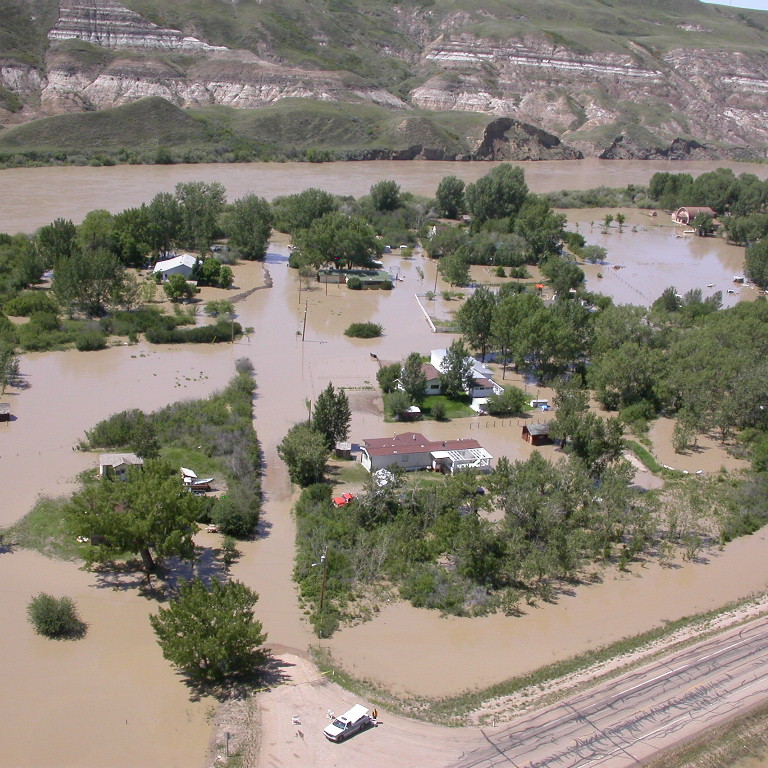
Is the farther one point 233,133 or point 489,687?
point 233,133

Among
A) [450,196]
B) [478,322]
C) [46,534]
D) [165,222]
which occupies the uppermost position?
[450,196]

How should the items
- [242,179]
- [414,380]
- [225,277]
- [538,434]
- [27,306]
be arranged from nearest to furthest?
1. [538,434]
2. [414,380]
3. [27,306]
4. [225,277]
5. [242,179]

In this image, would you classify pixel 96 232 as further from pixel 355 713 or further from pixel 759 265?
pixel 759 265

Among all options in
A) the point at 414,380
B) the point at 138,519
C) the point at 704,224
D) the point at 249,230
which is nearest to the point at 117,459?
the point at 138,519

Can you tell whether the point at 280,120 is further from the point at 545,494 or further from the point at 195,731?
the point at 195,731

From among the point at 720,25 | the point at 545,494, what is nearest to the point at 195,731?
the point at 545,494

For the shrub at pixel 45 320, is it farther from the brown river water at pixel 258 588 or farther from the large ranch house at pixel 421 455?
the large ranch house at pixel 421 455

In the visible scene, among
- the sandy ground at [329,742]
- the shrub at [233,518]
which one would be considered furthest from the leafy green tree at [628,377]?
the sandy ground at [329,742]
